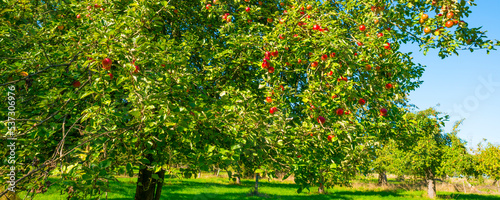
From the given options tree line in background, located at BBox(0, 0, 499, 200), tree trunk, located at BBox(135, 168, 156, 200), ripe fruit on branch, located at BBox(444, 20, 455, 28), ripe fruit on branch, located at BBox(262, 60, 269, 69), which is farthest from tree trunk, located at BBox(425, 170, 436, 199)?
ripe fruit on branch, located at BBox(262, 60, 269, 69)

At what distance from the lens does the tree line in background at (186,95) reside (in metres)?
3.62

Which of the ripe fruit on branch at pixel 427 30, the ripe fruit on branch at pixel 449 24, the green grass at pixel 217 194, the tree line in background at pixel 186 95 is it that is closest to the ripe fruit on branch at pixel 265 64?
the tree line in background at pixel 186 95

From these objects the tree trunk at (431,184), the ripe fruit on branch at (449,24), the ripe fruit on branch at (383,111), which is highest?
the ripe fruit on branch at (449,24)

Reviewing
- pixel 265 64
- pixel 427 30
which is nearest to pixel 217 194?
pixel 265 64

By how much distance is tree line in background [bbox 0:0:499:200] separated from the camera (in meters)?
3.62

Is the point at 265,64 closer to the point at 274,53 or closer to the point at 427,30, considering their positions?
the point at 274,53

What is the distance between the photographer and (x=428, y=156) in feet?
75.4

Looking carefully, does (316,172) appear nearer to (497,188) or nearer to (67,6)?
(67,6)

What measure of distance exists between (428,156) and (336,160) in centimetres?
2268

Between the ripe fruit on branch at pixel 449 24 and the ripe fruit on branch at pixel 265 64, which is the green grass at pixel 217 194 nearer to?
the ripe fruit on branch at pixel 265 64

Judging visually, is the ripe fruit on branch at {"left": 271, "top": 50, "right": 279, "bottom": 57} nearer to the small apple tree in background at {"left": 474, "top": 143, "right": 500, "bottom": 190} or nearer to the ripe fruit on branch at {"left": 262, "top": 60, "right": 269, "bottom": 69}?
the ripe fruit on branch at {"left": 262, "top": 60, "right": 269, "bottom": 69}

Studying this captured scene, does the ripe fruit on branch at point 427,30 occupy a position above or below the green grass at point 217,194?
above

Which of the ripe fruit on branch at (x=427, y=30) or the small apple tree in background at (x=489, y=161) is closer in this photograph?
the ripe fruit on branch at (x=427, y=30)

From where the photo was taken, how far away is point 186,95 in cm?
458
